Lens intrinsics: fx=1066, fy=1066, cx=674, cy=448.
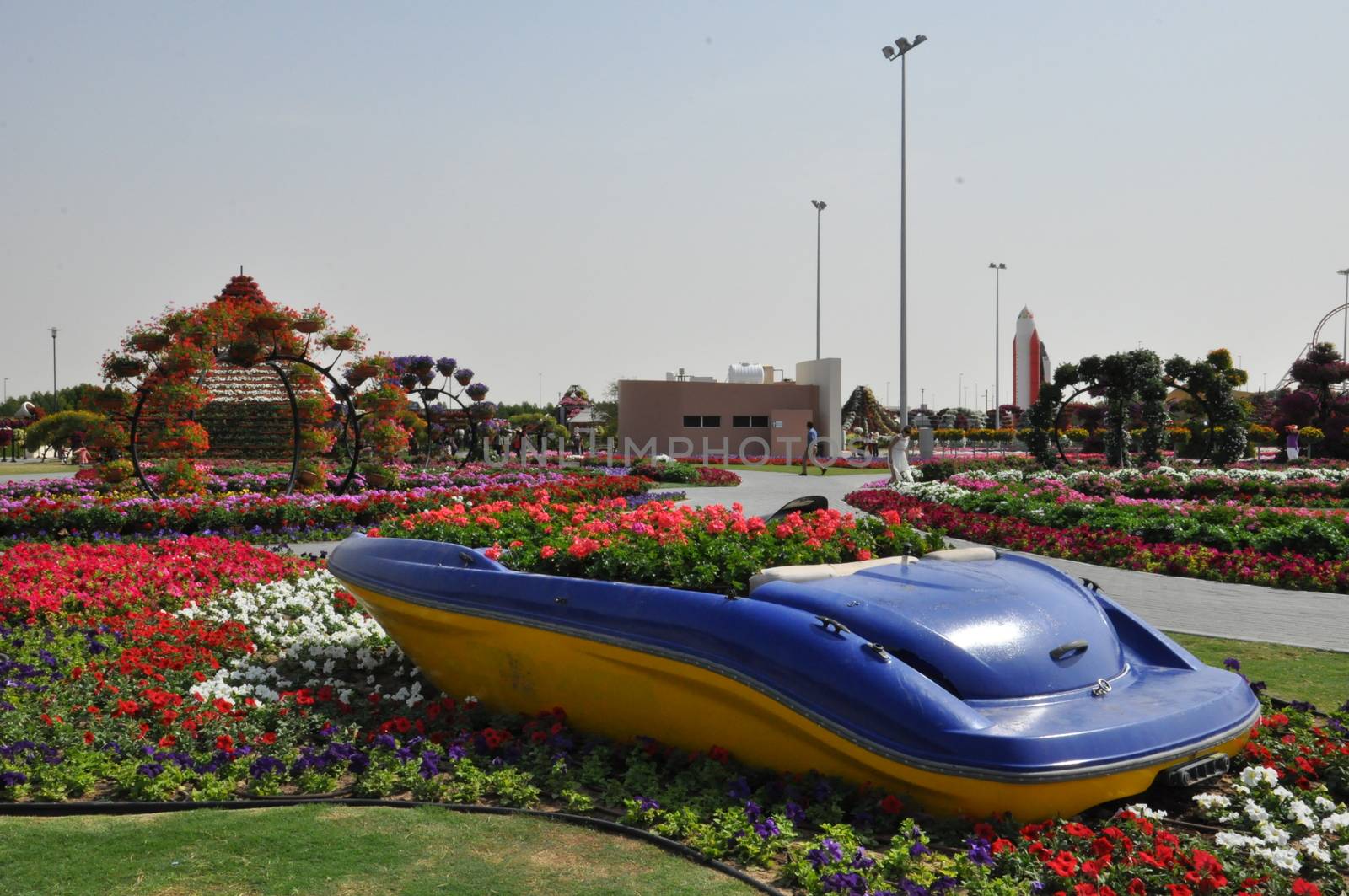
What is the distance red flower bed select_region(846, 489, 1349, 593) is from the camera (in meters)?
9.54

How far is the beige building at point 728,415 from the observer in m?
38.8

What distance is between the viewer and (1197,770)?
360cm

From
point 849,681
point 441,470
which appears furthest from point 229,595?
point 441,470

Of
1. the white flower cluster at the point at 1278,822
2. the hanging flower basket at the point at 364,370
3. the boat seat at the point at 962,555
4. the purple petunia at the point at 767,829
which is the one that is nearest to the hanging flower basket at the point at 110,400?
the hanging flower basket at the point at 364,370

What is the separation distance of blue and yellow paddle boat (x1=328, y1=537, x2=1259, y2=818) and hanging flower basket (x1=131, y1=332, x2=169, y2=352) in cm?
1341

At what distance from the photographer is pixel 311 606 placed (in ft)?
25.5

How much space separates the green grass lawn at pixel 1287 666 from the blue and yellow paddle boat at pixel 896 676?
1783mm

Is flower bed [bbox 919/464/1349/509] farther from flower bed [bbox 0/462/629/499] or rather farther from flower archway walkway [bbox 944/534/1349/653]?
flower bed [bbox 0/462/629/499]

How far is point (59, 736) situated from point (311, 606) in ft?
10.3

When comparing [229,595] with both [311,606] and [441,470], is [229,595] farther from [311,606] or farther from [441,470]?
[441,470]

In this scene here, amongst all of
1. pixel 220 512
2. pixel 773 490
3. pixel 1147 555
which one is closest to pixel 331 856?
pixel 1147 555

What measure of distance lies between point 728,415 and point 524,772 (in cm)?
3593

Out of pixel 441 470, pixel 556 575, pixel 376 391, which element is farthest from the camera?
pixel 441 470

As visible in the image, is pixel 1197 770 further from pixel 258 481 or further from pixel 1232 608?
pixel 258 481
